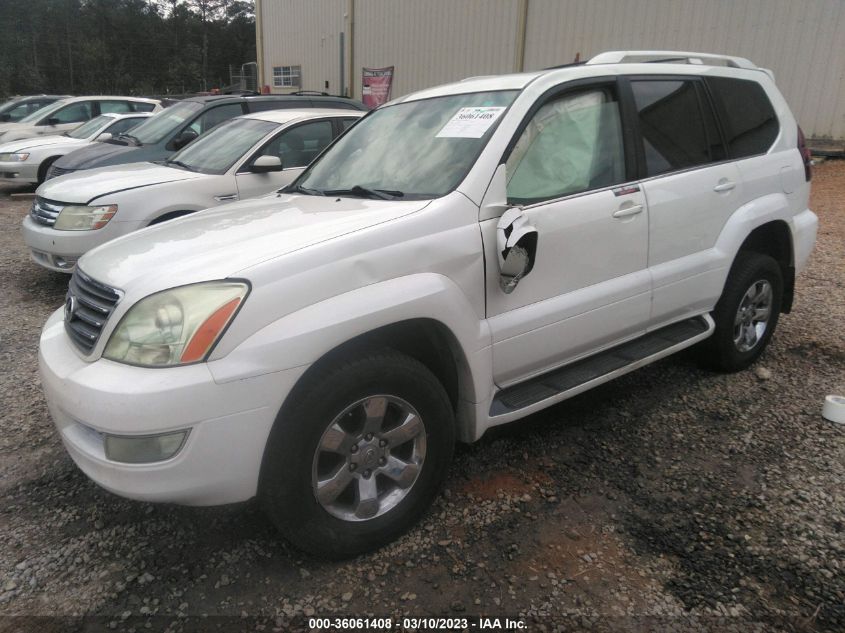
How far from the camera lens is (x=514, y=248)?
2.61m

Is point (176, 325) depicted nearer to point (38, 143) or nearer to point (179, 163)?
point (179, 163)

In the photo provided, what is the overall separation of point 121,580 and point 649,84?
3.40 meters

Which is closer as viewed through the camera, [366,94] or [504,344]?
[504,344]

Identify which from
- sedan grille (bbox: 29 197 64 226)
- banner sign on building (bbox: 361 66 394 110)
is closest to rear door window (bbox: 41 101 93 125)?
banner sign on building (bbox: 361 66 394 110)

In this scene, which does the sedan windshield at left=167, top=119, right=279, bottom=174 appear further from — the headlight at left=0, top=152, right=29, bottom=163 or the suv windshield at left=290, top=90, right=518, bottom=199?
the headlight at left=0, top=152, right=29, bottom=163

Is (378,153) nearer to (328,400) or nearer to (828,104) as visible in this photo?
(328,400)

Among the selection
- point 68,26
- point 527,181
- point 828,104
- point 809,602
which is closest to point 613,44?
point 828,104

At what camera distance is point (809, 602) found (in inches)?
87.7

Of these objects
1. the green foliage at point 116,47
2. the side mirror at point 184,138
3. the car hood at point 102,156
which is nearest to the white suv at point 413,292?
the side mirror at point 184,138

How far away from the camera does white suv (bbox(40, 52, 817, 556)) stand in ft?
6.86

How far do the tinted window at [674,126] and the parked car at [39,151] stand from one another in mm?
9861

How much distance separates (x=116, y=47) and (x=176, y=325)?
63689 mm

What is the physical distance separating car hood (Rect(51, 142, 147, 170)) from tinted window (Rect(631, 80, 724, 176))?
5852 mm

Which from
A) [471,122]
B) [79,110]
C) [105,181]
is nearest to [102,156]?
[105,181]
